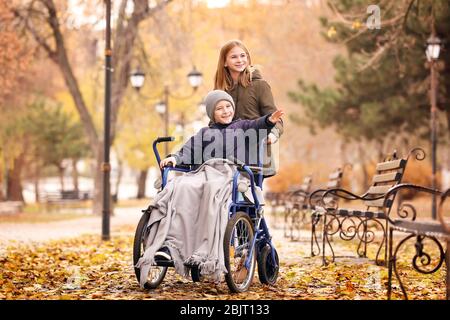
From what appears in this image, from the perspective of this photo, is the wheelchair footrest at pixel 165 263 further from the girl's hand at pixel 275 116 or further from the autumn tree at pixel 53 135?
the autumn tree at pixel 53 135

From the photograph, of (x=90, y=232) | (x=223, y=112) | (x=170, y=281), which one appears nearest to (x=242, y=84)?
(x=223, y=112)

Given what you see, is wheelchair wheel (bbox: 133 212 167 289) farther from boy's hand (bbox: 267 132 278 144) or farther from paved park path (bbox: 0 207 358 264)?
paved park path (bbox: 0 207 358 264)

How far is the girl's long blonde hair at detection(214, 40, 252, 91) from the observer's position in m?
7.00

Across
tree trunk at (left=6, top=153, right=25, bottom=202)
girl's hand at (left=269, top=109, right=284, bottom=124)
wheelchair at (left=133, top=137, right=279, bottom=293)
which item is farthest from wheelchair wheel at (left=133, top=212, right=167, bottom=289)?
tree trunk at (left=6, top=153, right=25, bottom=202)

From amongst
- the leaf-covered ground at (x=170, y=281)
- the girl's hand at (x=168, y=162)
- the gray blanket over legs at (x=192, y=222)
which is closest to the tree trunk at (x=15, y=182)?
the leaf-covered ground at (x=170, y=281)

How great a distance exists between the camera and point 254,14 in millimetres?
37438

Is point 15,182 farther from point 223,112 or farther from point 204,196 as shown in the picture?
point 204,196

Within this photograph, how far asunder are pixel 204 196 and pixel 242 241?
1.87 ft

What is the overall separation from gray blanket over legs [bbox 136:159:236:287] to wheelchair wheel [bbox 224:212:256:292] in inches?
7.6

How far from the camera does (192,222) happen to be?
6047 millimetres

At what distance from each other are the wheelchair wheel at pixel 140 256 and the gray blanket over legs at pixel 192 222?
54 millimetres
